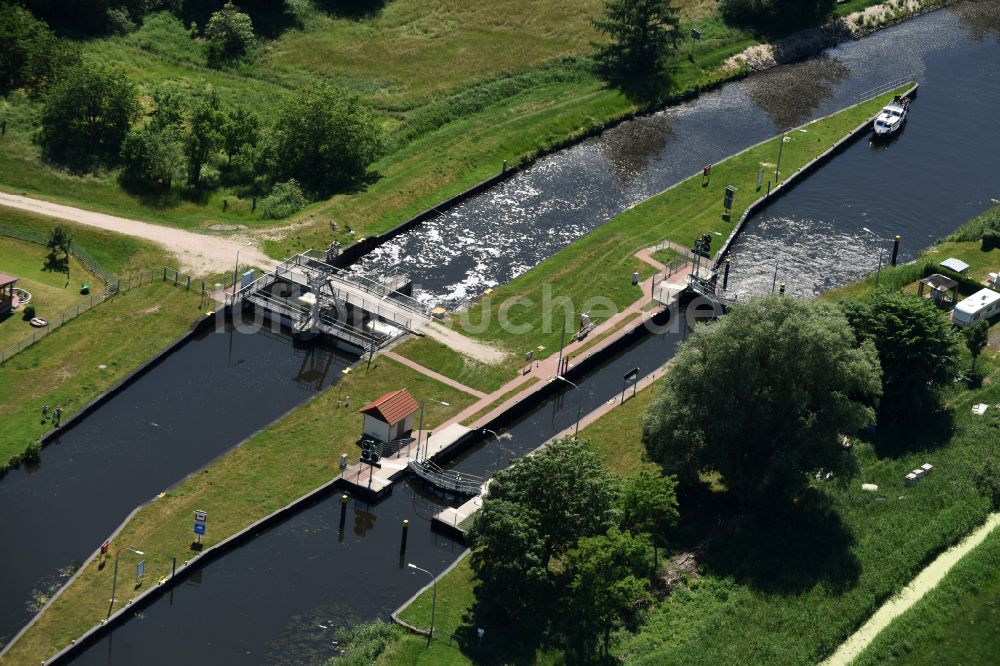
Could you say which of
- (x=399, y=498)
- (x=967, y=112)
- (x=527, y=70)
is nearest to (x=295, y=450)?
(x=399, y=498)

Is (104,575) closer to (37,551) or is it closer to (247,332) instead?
(37,551)

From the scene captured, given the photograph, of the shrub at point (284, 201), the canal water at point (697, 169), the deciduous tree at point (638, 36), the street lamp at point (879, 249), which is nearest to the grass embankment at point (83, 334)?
the shrub at point (284, 201)

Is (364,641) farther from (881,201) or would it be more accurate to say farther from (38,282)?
(881,201)

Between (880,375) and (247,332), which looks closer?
(880,375)

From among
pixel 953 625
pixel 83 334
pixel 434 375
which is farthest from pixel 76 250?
pixel 953 625

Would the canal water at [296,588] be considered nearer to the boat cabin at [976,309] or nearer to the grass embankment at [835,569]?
the grass embankment at [835,569]

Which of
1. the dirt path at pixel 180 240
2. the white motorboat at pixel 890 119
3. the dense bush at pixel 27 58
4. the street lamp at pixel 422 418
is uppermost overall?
the white motorboat at pixel 890 119
